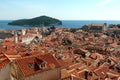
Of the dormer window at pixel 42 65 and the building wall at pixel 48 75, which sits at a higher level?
the dormer window at pixel 42 65

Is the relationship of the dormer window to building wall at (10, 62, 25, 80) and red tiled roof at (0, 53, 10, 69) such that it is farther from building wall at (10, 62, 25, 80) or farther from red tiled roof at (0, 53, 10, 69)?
red tiled roof at (0, 53, 10, 69)

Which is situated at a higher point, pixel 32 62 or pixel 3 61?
pixel 32 62

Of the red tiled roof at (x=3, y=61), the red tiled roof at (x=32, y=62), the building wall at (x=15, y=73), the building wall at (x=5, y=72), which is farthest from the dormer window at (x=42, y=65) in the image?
the red tiled roof at (x=3, y=61)

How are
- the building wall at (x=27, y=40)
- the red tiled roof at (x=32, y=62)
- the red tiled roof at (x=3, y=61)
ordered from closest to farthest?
the red tiled roof at (x=32, y=62) < the red tiled roof at (x=3, y=61) < the building wall at (x=27, y=40)

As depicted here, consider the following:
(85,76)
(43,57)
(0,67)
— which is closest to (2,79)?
(0,67)

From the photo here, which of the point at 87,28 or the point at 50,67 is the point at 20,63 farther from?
the point at 87,28

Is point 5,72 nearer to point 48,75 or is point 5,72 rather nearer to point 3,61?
point 3,61

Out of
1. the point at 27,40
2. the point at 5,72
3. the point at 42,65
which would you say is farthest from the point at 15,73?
the point at 27,40

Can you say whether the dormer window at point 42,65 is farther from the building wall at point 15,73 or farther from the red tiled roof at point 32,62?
the building wall at point 15,73
